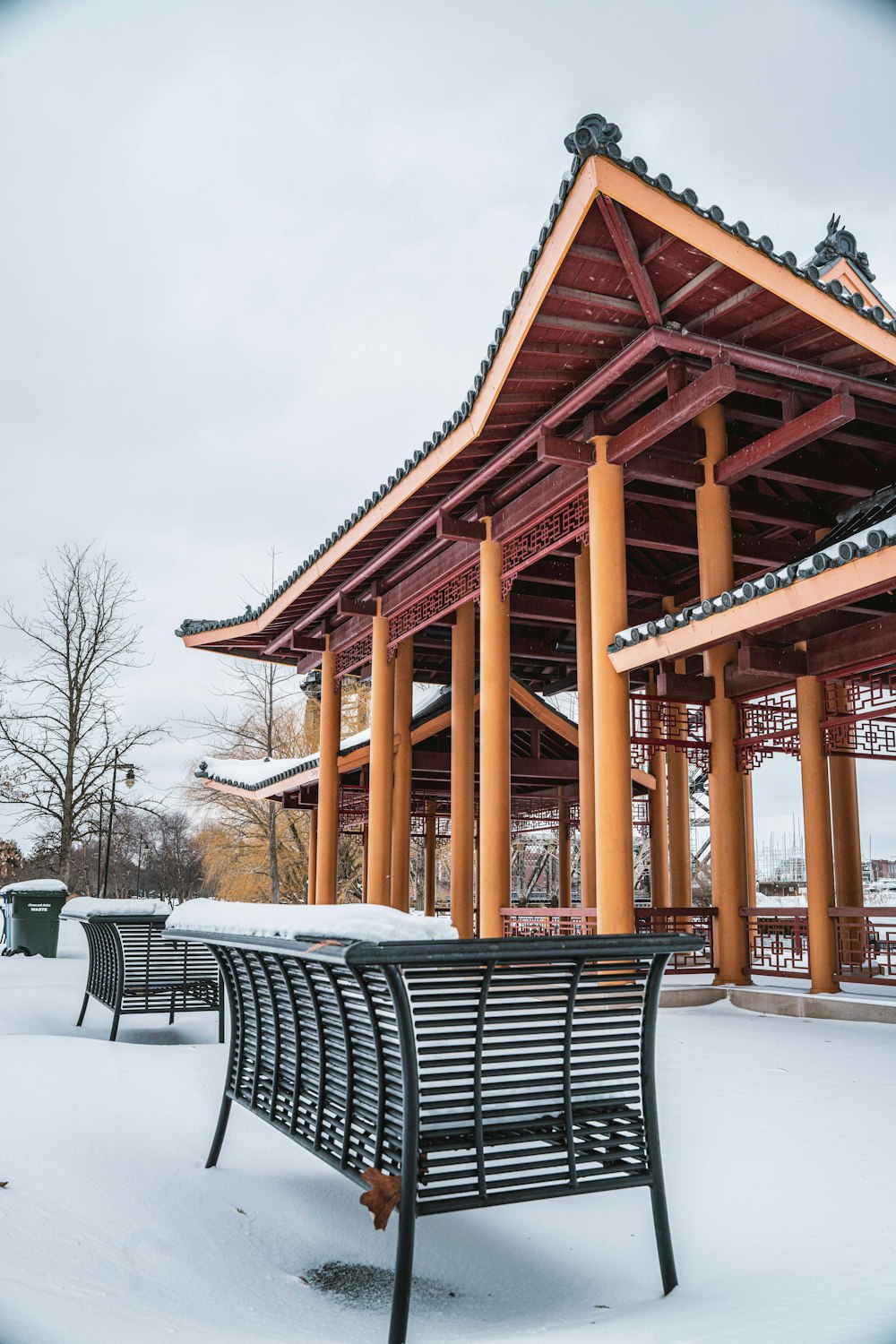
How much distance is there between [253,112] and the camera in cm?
449

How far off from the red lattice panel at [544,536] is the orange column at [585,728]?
764 mm

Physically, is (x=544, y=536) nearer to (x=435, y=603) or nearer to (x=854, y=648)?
(x=435, y=603)

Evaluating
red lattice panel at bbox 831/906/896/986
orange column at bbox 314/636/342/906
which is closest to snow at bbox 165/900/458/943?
red lattice panel at bbox 831/906/896/986

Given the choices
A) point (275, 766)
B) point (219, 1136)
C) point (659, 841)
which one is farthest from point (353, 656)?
point (219, 1136)

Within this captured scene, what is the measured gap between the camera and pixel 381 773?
13.1 m

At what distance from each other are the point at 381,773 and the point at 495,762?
11.6ft

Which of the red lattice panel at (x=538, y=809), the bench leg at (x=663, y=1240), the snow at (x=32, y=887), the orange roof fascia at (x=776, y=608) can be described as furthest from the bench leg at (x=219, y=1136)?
the red lattice panel at (x=538, y=809)

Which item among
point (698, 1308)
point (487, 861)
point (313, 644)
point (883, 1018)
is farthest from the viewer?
point (313, 644)

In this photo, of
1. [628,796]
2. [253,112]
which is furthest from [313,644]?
[253,112]

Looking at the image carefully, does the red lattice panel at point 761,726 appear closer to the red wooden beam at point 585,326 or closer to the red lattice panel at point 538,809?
the red wooden beam at point 585,326

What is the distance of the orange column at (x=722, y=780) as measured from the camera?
8594 mm

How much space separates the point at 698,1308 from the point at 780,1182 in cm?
112

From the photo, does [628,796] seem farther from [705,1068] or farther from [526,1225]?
[526,1225]

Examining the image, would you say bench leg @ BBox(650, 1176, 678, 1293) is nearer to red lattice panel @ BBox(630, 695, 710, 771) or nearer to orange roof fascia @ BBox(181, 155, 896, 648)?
orange roof fascia @ BBox(181, 155, 896, 648)
